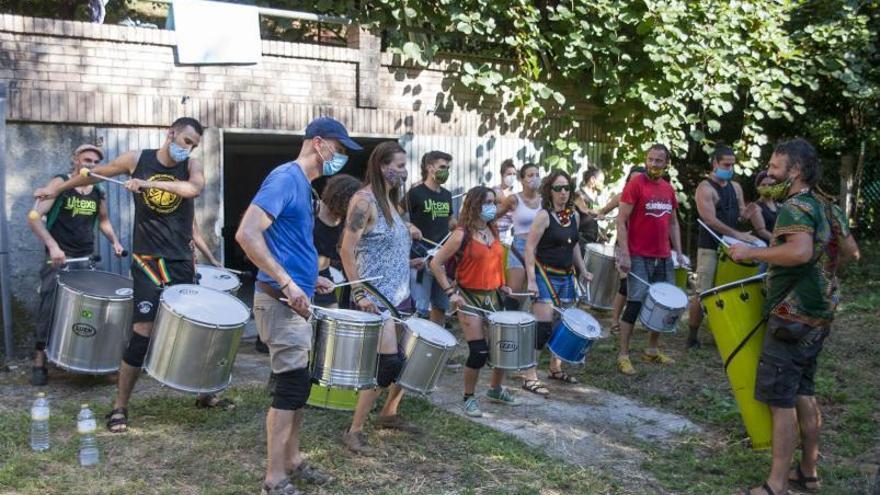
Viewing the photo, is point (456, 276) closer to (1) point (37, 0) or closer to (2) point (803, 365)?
(2) point (803, 365)

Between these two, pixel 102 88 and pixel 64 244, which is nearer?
pixel 64 244

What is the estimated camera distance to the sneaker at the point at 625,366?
7613mm

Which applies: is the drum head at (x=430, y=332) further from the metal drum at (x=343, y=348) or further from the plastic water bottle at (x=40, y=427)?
the plastic water bottle at (x=40, y=427)

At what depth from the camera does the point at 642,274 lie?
769 centimetres

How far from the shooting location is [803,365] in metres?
4.91

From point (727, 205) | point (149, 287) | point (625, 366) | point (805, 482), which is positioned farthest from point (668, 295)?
point (149, 287)

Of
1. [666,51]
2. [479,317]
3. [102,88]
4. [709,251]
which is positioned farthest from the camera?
[666,51]

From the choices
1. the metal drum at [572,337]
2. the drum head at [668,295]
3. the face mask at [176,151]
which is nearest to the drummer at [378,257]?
the face mask at [176,151]

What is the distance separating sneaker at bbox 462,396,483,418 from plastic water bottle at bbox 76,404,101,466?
97.9 inches

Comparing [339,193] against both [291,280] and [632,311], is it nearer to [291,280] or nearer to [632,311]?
[291,280]

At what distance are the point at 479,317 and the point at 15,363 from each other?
410 centimetres

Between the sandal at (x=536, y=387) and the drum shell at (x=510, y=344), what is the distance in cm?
77

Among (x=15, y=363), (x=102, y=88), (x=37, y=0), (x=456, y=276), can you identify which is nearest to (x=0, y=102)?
(x=102, y=88)

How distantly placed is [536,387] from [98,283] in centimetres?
352
